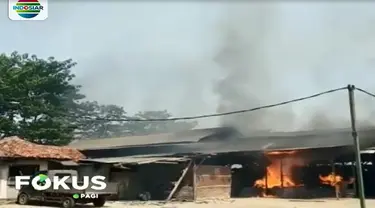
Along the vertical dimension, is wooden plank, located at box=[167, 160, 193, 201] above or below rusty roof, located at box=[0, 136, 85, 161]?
below

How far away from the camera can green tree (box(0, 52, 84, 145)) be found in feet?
140

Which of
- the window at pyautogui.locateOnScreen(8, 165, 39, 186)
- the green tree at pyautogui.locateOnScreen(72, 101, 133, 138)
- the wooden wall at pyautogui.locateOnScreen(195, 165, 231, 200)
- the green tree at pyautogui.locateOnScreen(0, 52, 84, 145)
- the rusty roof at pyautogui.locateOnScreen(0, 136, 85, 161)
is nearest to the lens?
the rusty roof at pyautogui.locateOnScreen(0, 136, 85, 161)

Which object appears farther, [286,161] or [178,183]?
[286,161]

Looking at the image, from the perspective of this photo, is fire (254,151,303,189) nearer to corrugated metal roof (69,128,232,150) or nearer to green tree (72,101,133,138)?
corrugated metal roof (69,128,232,150)

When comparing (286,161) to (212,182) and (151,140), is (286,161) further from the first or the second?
(151,140)

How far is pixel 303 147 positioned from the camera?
3266 cm

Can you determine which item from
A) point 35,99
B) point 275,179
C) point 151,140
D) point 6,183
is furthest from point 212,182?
point 35,99

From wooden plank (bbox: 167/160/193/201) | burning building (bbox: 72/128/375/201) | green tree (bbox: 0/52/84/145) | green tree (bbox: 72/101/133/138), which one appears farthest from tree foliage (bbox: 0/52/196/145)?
green tree (bbox: 72/101/133/138)

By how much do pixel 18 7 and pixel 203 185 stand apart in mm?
18379

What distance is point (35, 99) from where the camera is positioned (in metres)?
44.3

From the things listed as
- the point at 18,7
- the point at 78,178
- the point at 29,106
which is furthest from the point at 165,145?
the point at 18,7

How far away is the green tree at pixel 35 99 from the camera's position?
4278 cm

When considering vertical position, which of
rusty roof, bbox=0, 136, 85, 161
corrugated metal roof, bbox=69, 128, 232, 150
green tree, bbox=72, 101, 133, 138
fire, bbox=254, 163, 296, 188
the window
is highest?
green tree, bbox=72, 101, 133, 138

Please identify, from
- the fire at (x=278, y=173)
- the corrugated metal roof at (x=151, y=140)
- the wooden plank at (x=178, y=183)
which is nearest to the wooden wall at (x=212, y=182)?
the wooden plank at (x=178, y=183)
